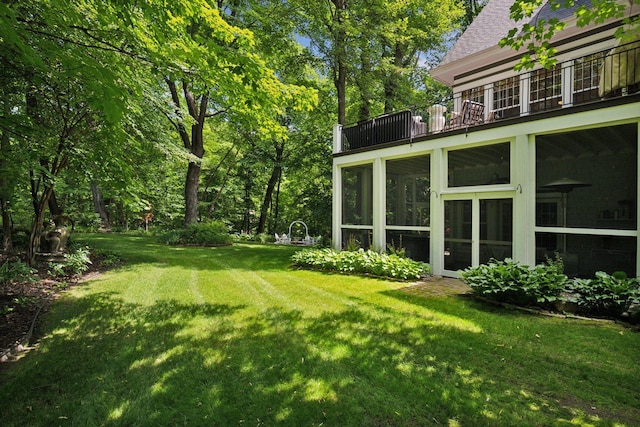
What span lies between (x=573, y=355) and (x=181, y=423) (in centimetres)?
411

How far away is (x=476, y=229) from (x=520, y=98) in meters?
4.28

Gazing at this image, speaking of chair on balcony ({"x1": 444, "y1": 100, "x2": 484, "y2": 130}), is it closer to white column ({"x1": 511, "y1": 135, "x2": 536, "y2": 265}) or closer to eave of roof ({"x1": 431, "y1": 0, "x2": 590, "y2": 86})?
eave of roof ({"x1": 431, "y1": 0, "x2": 590, "y2": 86})

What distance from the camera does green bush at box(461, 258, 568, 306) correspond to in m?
5.42

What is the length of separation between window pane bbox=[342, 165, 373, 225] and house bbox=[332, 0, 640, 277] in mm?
35

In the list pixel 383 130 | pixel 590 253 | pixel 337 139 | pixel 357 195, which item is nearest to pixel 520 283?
pixel 590 253

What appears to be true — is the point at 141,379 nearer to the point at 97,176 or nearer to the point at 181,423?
the point at 181,423

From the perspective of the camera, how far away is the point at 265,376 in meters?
3.26

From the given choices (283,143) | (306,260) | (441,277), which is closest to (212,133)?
(283,143)

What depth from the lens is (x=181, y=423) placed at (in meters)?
2.55

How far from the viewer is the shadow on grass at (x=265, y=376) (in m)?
2.67

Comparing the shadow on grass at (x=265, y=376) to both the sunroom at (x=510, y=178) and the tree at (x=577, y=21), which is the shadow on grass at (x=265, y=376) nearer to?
the sunroom at (x=510, y=178)

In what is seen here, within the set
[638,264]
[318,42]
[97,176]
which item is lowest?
[638,264]

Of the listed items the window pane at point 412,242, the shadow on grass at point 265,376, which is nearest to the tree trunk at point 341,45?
the window pane at point 412,242

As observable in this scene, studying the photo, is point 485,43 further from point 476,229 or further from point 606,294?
point 606,294
